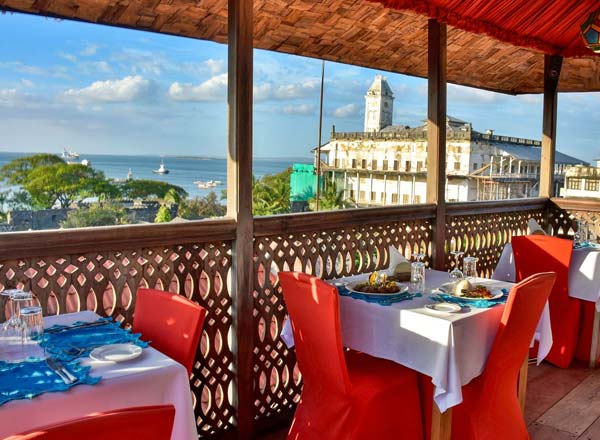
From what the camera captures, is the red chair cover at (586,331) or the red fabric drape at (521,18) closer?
the red fabric drape at (521,18)

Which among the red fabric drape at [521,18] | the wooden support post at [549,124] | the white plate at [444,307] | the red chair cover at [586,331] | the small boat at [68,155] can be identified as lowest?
the red chair cover at [586,331]

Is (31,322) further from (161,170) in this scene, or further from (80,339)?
(161,170)

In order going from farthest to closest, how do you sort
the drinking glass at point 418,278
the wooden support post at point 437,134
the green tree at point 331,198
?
the green tree at point 331,198
the wooden support post at point 437,134
the drinking glass at point 418,278

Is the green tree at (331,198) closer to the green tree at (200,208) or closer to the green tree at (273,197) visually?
the green tree at (273,197)

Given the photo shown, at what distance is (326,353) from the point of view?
102 inches

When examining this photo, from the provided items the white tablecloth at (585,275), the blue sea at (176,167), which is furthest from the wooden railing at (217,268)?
the blue sea at (176,167)

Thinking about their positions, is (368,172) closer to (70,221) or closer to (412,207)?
(70,221)

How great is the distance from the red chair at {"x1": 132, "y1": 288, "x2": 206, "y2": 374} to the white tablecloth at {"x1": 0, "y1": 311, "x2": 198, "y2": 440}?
18 centimetres

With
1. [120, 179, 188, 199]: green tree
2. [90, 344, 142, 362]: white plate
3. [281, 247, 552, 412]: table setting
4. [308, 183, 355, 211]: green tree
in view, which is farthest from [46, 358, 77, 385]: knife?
[120, 179, 188, 199]: green tree

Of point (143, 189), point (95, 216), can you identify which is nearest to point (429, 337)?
point (95, 216)

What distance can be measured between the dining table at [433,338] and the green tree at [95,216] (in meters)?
37.7

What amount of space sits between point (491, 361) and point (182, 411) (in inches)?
58.5

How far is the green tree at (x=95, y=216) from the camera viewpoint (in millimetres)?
39781

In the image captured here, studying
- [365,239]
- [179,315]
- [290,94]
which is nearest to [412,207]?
[365,239]
